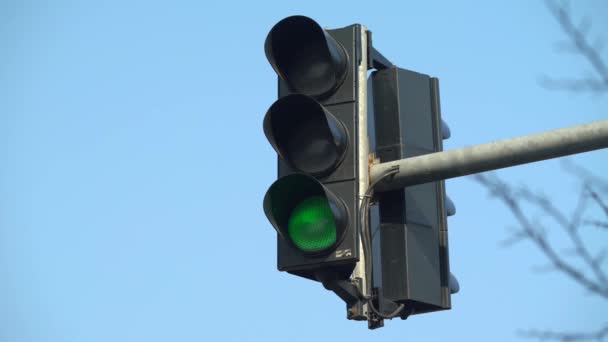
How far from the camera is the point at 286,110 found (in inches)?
250

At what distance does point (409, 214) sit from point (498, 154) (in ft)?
2.88

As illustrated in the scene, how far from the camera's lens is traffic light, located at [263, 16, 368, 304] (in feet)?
20.2

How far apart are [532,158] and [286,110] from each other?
1107 mm

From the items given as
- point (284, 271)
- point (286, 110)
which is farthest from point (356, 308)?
point (286, 110)

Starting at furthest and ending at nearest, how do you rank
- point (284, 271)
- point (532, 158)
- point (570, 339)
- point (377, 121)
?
point (377, 121)
point (284, 271)
point (532, 158)
point (570, 339)

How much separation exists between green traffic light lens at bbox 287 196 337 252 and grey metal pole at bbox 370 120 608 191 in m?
0.26

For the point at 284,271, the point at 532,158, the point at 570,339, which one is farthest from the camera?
the point at 284,271

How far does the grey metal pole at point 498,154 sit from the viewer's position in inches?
224

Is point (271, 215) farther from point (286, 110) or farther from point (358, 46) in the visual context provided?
point (358, 46)

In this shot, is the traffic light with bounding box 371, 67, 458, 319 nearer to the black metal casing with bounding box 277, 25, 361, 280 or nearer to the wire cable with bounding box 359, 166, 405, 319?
the wire cable with bounding box 359, 166, 405, 319

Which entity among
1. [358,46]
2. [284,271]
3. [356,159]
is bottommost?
[284,271]

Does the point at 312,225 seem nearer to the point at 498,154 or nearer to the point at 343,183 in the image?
the point at 343,183

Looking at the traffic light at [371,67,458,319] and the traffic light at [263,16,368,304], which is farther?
the traffic light at [371,67,458,319]

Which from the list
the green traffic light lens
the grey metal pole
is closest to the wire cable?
the grey metal pole
